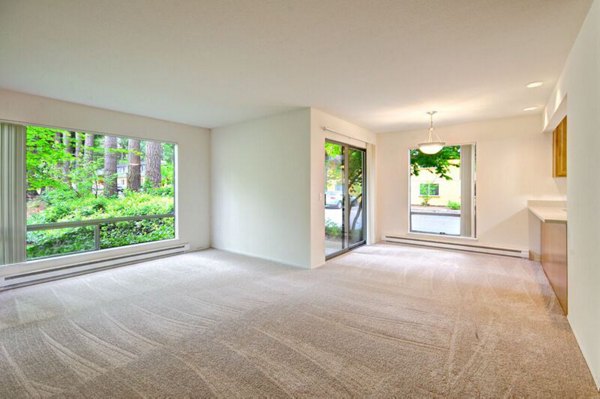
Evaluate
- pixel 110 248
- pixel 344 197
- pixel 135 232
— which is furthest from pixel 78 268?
pixel 344 197

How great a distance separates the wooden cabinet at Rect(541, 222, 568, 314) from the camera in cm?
299

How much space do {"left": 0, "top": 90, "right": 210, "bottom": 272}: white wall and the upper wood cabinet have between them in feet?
20.4

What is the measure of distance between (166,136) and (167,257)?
2330 mm

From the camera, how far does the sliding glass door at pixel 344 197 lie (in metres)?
5.40

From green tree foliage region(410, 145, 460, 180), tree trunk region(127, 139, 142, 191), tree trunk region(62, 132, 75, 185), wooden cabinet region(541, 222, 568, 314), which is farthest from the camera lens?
green tree foliage region(410, 145, 460, 180)

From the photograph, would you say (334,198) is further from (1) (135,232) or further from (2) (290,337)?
(1) (135,232)

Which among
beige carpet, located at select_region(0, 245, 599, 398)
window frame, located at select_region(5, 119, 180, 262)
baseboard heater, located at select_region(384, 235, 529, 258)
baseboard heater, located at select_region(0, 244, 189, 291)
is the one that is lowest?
beige carpet, located at select_region(0, 245, 599, 398)

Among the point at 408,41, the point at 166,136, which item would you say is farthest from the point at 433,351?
the point at 166,136

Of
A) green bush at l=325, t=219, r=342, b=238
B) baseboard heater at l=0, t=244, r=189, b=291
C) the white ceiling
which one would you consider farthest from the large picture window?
green bush at l=325, t=219, r=342, b=238

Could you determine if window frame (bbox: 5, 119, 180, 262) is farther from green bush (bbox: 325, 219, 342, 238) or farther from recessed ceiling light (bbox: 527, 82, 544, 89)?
recessed ceiling light (bbox: 527, 82, 544, 89)

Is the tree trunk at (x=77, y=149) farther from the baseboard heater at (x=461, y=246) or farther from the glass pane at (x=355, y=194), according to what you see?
the baseboard heater at (x=461, y=246)

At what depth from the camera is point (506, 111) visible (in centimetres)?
477

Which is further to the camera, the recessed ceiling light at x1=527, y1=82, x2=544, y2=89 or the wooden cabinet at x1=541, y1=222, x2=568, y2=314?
the recessed ceiling light at x1=527, y1=82, x2=544, y2=89

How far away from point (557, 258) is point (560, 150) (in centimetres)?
190
